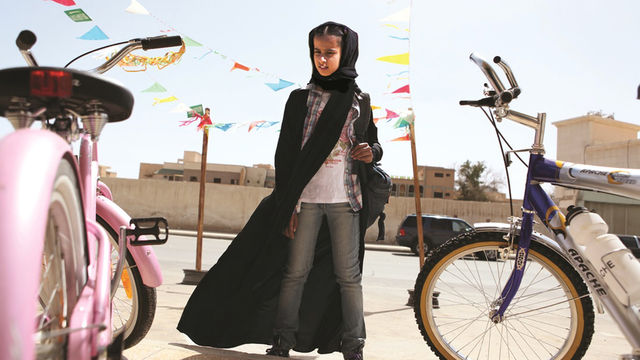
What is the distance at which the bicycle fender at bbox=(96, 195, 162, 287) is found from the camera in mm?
2273

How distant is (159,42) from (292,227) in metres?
1.16

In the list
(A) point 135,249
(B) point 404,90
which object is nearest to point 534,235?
(A) point 135,249

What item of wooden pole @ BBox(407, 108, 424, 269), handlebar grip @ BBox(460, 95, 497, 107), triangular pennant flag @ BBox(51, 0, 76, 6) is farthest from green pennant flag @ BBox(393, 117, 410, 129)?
triangular pennant flag @ BBox(51, 0, 76, 6)

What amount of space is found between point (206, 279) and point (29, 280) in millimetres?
1895

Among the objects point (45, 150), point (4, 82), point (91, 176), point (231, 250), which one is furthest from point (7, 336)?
point (231, 250)

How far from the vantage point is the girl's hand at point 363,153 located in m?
2.53

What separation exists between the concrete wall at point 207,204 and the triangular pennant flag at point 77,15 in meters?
22.2

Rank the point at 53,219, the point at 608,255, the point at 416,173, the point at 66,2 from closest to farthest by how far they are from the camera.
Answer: the point at 53,219, the point at 608,255, the point at 66,2, the point at 416,173

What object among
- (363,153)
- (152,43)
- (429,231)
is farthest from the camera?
(429,231)

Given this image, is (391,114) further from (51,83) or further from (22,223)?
(22,223)

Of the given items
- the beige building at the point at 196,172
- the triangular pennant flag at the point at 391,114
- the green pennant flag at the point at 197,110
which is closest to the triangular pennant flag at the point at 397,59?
the triangular pennant flag at the point at 391,114

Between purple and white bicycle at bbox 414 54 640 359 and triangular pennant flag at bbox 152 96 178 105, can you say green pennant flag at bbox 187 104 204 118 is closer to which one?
triangular pennant flag at bbox 152 96 178 105

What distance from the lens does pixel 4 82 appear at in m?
1.23

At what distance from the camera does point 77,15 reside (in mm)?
4141
